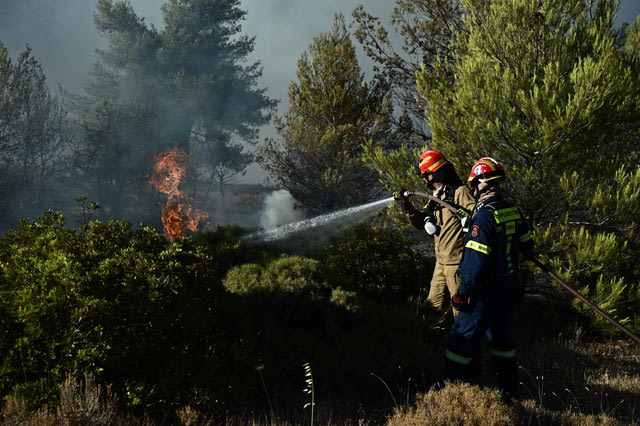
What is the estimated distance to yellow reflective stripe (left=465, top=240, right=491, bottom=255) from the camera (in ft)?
11.3

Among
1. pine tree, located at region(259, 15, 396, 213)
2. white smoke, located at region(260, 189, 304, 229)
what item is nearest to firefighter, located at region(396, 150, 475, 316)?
pine tree, located at region(259, 15, 396, 213)

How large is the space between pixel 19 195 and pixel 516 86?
21.2m

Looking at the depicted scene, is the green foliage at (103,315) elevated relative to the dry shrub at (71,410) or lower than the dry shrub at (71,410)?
elevated

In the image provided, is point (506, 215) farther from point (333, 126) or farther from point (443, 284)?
point (333, 126)

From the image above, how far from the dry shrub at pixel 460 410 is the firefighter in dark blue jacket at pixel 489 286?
264mm

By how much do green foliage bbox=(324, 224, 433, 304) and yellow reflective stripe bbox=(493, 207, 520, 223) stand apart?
3.58 meters

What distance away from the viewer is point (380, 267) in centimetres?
719

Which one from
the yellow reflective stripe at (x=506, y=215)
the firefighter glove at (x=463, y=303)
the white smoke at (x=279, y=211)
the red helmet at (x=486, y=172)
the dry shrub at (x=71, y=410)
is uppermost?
the white smoke at (x=279, y=211)

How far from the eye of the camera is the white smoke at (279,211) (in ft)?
69.4

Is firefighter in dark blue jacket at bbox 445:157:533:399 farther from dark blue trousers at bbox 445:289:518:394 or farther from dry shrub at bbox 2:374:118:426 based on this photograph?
dry shrub at bbox 2:374:118:426

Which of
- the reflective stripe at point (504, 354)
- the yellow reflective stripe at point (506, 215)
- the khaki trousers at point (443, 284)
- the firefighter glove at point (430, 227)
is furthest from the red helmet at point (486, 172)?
the reflective stripe at point (504, 354)

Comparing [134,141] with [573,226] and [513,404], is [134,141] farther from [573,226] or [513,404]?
[513,404]

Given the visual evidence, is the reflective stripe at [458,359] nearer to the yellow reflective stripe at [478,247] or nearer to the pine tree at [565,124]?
the yellow reflective stripe at [478,247]

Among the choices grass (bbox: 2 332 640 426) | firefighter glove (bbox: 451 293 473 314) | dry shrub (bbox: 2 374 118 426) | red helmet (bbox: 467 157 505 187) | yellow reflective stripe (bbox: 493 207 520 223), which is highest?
red helmet (bbox: 467 157 505 187)
